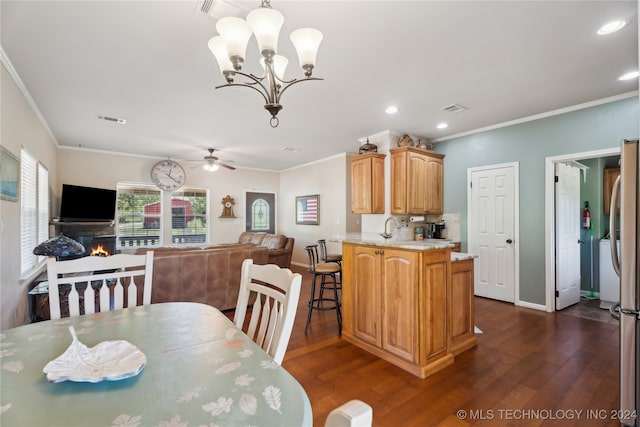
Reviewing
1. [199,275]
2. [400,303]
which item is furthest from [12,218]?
[400,303]

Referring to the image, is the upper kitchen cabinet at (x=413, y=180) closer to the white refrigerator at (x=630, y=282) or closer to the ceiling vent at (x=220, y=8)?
the white refrigerator at (x=630, y=282)

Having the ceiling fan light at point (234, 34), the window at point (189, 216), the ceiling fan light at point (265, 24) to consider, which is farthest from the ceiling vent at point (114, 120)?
the ceiling fan light at point (265, 24)

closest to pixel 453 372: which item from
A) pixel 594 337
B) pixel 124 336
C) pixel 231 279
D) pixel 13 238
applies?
pixel 594 337

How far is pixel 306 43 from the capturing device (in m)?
1.63

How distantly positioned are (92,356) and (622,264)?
2599 mm

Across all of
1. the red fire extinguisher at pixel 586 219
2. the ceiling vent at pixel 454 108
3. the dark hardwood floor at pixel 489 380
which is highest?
A: the ceiling vent at pixel 454 108

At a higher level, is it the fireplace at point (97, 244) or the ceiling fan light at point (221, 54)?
the ceiling fan light at point (221, 54)

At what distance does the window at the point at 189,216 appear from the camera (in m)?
6.71

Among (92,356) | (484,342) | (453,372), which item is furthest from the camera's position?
(484,342)

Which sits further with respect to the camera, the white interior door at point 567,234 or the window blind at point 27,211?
the white interior door at point 567,234

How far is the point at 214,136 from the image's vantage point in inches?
192

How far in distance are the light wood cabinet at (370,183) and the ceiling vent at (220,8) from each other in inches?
104

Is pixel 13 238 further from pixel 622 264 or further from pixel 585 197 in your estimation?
pixel 585 197

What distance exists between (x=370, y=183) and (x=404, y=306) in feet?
6.90
